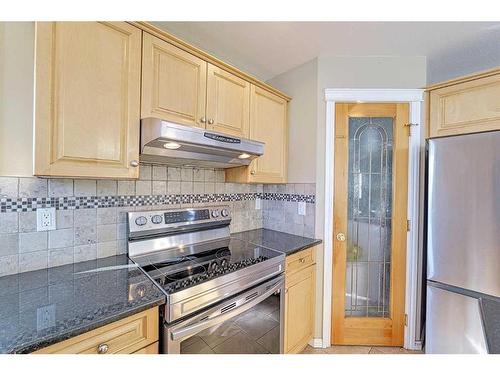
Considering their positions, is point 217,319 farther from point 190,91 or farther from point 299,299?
point 190,91

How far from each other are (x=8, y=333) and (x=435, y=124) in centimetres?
261

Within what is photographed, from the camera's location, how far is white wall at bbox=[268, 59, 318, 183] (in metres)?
2.00

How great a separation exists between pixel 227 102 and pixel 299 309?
5.29 feet

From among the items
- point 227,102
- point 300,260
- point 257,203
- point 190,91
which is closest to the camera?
point 190,91


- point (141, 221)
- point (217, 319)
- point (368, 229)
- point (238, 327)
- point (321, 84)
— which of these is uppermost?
point (321, 84)

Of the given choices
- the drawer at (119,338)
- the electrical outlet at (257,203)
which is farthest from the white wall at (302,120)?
the drawer at (119,338)

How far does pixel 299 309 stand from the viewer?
5.88 feet

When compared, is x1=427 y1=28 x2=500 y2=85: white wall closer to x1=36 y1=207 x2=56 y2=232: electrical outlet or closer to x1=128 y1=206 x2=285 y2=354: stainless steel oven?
x1=128 y1=206 x2=285 y2=354: stainless steel oven

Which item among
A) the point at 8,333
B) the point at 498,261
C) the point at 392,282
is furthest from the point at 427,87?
the point at 8,333

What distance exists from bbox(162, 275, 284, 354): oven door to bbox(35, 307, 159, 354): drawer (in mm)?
75

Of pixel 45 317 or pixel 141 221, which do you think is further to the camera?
pixel 141 221

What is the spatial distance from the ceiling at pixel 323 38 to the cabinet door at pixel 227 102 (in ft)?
0.96

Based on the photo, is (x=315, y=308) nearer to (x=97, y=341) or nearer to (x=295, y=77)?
(x=97, y=341)

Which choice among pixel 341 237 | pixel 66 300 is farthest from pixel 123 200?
pixel 341 237
